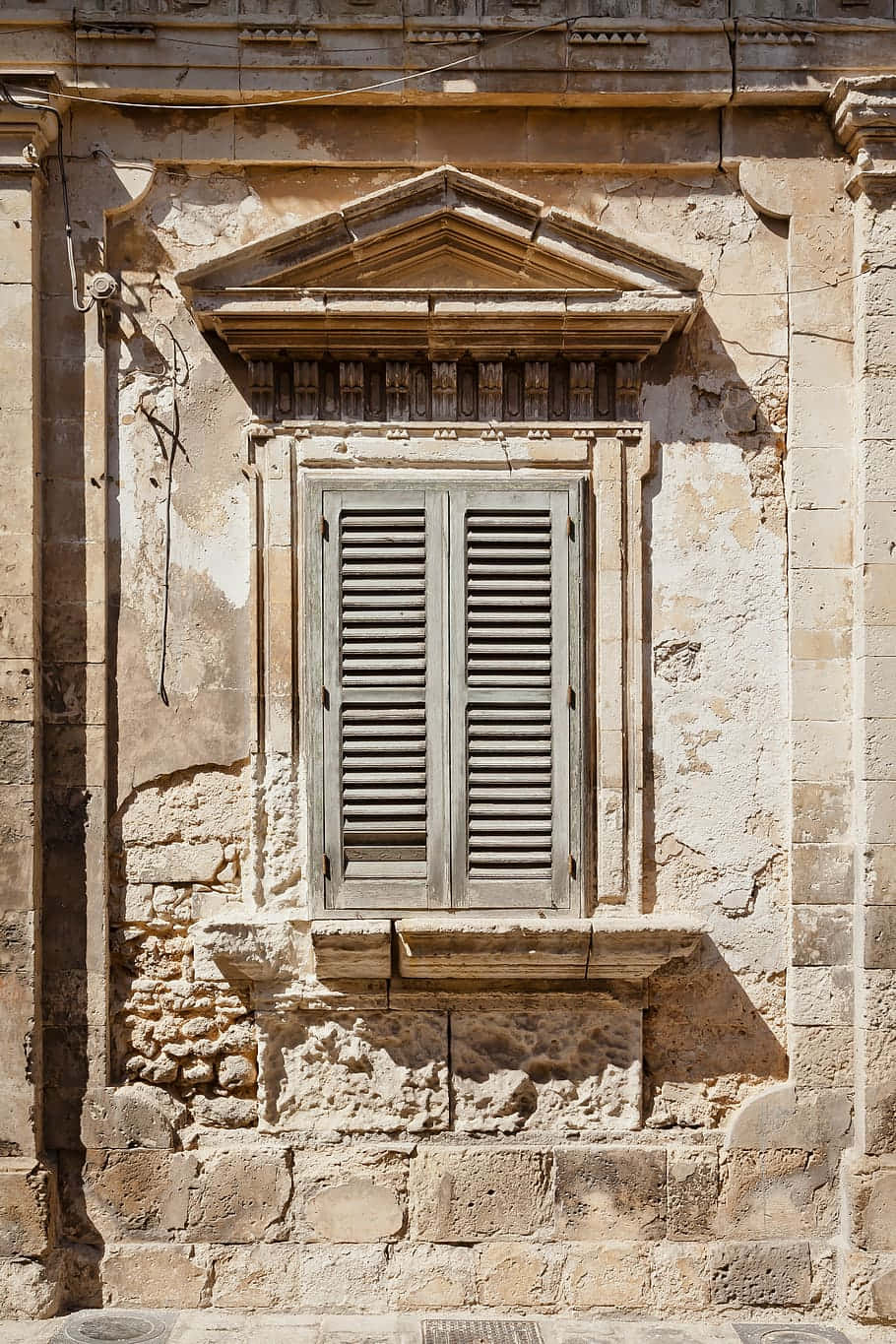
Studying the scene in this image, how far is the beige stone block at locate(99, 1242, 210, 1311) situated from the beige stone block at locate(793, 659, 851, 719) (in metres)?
3.48

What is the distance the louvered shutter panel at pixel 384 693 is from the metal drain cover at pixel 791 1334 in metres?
2.19

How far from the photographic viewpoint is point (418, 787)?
591 cm

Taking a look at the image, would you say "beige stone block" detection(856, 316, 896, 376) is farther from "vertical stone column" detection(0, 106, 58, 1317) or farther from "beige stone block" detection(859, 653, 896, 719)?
"vertical stone column" detection(0, 106, 58, 1317)

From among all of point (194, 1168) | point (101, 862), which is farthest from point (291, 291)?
point (194, 1168)

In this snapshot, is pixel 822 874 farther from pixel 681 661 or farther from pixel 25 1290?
pixel 25 1290

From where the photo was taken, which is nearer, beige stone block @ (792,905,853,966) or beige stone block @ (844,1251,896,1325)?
beige stone block @ (844,1251,896,1325)

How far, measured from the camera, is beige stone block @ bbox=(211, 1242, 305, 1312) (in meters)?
5.75

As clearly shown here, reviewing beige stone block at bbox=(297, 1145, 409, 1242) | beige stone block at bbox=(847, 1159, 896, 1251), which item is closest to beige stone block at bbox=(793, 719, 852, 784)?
beige stone block at bbox=(847, 1159, 896, 1251)

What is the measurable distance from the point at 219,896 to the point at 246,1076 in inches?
30.6

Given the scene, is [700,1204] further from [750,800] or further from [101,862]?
[101,862]

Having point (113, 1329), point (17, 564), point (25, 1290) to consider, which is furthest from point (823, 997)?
point (17, 564)

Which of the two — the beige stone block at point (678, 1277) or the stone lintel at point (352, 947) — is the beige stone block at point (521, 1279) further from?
the stone lintel at point (352, 947)

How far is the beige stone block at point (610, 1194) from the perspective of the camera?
5793 mm

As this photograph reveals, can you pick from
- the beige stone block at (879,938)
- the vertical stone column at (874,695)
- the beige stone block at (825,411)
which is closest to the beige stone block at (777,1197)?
the vertical stone column at (874,695)
